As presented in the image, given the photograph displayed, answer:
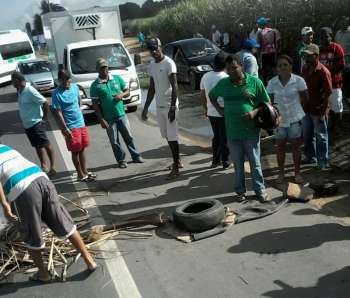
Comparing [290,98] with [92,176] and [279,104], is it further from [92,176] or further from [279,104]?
[92,176]

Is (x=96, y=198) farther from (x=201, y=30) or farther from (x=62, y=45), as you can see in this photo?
(x=201, y=30)

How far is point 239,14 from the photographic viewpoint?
80.0 ft

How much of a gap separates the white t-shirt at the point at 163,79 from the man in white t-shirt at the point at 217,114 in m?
0.54

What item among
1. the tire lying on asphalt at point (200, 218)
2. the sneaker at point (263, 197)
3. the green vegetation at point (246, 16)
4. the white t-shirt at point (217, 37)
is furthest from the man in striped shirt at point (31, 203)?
the white t-shirt at point (217, 37)

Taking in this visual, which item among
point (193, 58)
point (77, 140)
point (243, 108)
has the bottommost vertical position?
point (77, 140)

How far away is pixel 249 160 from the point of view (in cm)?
621

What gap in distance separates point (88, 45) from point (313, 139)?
8.10 meters

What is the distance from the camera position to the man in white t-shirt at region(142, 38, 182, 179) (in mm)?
7457

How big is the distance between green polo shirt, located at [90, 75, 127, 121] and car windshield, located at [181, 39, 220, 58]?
8668 mm

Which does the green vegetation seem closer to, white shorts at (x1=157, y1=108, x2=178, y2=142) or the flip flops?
white shorts at (x1=157, y1=108, x2=178, y2=142)

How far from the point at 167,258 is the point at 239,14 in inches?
832

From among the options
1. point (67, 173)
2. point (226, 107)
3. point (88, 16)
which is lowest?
point (67, 173)

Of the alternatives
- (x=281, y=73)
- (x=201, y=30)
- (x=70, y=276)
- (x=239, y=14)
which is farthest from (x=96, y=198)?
(x=201, y=30)

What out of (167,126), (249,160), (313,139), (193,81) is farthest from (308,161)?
(193,81)
